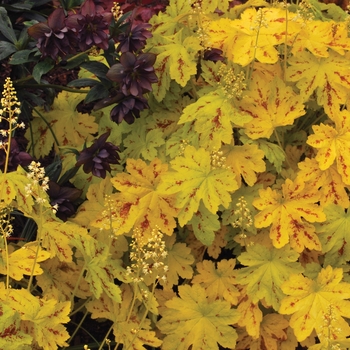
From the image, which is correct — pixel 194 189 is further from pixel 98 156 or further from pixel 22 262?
pixel 22 262

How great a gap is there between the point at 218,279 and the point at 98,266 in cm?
44

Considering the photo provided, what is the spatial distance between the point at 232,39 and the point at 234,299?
2.77ft

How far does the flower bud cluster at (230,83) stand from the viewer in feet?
7.26

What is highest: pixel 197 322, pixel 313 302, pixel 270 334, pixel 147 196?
pixel 147 196

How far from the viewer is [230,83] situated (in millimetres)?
2219

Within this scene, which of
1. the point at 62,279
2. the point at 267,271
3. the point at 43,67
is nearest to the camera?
the point at 267,271

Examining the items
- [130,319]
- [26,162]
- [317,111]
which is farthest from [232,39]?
[130,319]

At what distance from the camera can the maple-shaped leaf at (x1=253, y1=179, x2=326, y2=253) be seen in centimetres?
213

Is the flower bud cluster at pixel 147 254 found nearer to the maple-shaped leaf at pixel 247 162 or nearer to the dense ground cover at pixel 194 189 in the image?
the dense ground cover at pixel 194 189

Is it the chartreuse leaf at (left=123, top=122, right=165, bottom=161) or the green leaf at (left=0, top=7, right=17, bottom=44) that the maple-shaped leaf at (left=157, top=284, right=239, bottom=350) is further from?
the green leaf at (left=0, top=7, right=17, bottom=44)

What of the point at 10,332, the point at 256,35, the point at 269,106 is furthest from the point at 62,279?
the point at 256,35

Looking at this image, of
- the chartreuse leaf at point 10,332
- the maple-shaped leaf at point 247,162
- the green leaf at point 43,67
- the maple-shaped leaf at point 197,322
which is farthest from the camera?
the green leaf at point 43,67

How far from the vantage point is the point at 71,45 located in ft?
7.61

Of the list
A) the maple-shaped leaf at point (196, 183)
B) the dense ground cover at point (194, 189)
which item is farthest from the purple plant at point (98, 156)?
the maple-shaped leaf at point (196, 183)
